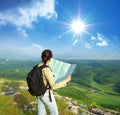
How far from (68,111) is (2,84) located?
27.2 ft

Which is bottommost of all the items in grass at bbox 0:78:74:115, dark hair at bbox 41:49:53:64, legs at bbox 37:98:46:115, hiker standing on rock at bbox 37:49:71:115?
grass at bbox 0:78:74:115

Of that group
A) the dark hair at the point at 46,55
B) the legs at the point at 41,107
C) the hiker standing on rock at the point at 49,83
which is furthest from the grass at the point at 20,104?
the dark hair at the point at 46,55

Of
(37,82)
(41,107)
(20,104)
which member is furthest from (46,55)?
(20,104)

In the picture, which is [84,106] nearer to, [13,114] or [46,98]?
[13,114]

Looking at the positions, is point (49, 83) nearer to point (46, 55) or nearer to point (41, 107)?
point (46, 55)

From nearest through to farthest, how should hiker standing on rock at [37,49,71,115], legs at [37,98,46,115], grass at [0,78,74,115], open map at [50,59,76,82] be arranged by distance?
hiker standing on rock at [37,49,71,115]
open map at [50,59,76,82]
legs at [37,98,46,115]
grass at [0,78,74,115]

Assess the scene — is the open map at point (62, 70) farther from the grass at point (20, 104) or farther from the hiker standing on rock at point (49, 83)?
the grass at point (20, 104)

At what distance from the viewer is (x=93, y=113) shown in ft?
55.4

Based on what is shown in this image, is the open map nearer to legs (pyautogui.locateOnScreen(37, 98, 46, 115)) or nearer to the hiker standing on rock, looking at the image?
the hiker standing on rock

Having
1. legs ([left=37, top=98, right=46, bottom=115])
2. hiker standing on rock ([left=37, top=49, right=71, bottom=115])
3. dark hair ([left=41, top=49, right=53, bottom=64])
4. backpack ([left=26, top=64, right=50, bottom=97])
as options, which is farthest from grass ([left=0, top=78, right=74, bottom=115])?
dark hair ([left=41, top=49, right=53, bottom=64])

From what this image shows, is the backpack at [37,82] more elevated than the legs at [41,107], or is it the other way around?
the backpack at [37,82]

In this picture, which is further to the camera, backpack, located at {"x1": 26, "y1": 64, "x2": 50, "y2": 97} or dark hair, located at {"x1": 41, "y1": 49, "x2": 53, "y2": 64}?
dark hair, located at {"x1": 41, "y1": 49, "x2": 53, "y2": 64}

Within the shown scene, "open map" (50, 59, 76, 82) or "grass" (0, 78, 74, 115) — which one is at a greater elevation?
"open map" (50, 59, 76, 82)

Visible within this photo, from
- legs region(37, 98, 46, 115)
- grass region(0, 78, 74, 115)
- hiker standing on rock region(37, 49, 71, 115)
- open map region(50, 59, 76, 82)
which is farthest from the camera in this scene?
grass region(0, 78, 74, 115)
